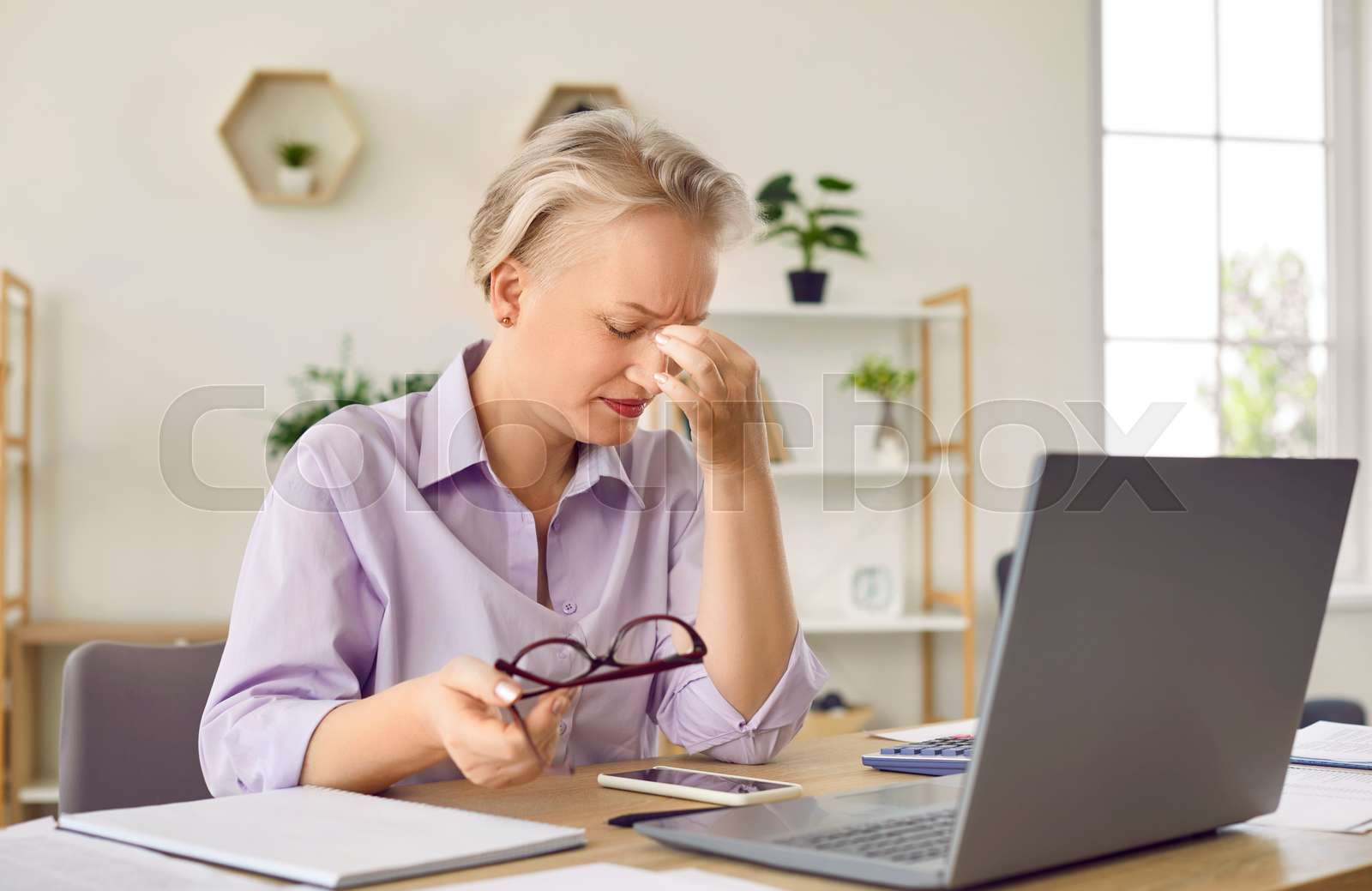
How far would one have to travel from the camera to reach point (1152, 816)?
774 millimetres

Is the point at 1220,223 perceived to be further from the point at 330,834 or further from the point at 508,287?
the point at 330,834

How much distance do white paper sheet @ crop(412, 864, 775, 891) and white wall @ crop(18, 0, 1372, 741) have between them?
263 cm

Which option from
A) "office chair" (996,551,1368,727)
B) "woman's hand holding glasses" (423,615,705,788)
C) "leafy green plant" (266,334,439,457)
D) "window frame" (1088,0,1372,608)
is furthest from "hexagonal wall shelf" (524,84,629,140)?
"woman's hand holding glasses" (423,615,705,788)

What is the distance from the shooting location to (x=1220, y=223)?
12.8ft

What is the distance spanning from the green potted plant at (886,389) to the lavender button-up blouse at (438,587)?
1867 mm

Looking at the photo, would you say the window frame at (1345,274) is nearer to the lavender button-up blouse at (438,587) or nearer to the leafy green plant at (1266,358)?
the leafy green plant at (1266,358)

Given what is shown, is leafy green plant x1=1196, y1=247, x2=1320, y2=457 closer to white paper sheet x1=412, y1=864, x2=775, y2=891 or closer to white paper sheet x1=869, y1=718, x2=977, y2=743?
white paper sheet x1=869, y1=718, x2=977, y2=743

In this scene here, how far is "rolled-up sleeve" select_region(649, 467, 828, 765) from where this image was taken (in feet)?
3.97

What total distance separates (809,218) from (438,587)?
2.21 metres

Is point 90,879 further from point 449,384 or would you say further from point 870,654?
point 870,654

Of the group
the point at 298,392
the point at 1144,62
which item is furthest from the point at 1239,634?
the point at 1144,62

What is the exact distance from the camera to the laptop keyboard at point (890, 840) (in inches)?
28.1

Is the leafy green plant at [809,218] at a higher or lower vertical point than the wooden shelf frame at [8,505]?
higher

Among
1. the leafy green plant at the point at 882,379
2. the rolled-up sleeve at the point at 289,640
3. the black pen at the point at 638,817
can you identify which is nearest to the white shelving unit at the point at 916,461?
the leafy green plant at the point at 882,379
